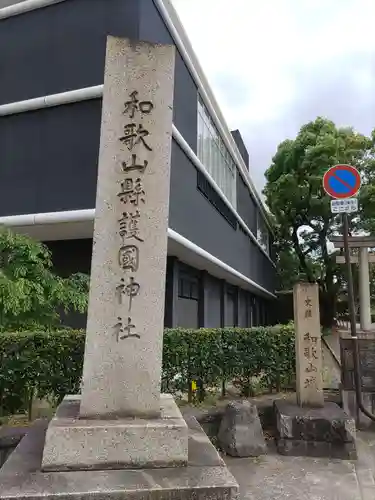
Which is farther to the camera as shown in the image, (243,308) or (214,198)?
(243,308)

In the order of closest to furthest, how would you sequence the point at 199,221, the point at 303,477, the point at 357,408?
the point at 303,477 → the point at 357,408 → the point at 199,221

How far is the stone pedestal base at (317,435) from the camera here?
521cm

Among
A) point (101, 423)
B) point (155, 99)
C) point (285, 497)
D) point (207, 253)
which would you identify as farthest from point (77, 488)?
point (207, 253)

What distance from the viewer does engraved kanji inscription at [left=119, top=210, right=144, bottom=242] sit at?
322cm

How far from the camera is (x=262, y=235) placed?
2328 centimetres

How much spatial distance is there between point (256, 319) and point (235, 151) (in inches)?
489

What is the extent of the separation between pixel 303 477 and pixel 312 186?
18.8 metres

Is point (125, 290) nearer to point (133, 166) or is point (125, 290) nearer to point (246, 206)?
point (133, 166)

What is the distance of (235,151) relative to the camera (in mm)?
15445

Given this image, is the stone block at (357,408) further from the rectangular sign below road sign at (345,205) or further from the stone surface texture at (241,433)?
the rectangular sign below road sign at (345,205)

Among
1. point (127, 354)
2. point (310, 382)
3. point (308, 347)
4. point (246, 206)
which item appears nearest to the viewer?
point (127, 354)

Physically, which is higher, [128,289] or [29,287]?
[29,287]

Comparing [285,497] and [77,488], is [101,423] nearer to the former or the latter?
[77,488]

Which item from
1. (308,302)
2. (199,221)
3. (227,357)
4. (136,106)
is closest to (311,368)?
(308,302)
